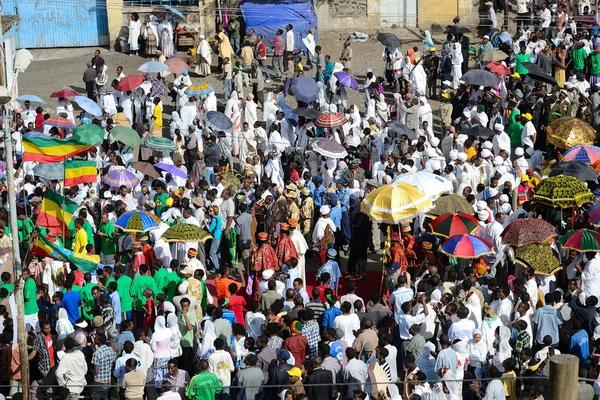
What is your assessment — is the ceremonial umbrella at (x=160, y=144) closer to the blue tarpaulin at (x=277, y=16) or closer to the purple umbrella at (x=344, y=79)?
the purple umbrella at (x=344, y=79)

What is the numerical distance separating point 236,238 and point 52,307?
392 centimetres

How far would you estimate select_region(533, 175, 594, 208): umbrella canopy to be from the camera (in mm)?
17766

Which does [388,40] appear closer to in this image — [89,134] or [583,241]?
[89,134]

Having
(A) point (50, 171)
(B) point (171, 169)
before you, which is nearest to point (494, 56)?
(B) point (171, 169)

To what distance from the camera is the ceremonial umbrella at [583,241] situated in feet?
53.8

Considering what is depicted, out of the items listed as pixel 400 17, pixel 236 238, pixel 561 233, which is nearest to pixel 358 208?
pixel 236 238

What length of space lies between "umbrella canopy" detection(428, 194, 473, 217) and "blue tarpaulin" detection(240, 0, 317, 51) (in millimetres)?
11871

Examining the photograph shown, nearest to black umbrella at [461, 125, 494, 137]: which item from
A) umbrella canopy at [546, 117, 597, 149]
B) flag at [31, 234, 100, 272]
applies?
umbrella canopy at [546, 117, 597, 149]

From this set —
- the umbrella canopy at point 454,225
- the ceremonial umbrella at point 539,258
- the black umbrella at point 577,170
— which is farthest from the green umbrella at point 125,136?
the ceremonial umbrella at point 539,258

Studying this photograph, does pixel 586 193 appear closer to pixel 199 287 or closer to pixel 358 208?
pixel 358 208

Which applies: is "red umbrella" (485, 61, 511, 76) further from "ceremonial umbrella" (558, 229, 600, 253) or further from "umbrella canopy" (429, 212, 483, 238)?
"ceremonial umbrella" (558, 229, 600, 253)

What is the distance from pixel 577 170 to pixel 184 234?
6275 millimetres

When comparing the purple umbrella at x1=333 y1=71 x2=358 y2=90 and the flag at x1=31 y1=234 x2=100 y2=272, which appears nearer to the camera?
the flag at x1=31 y1=234 x2=100 y2=272

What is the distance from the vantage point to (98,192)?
20125 millimetres
